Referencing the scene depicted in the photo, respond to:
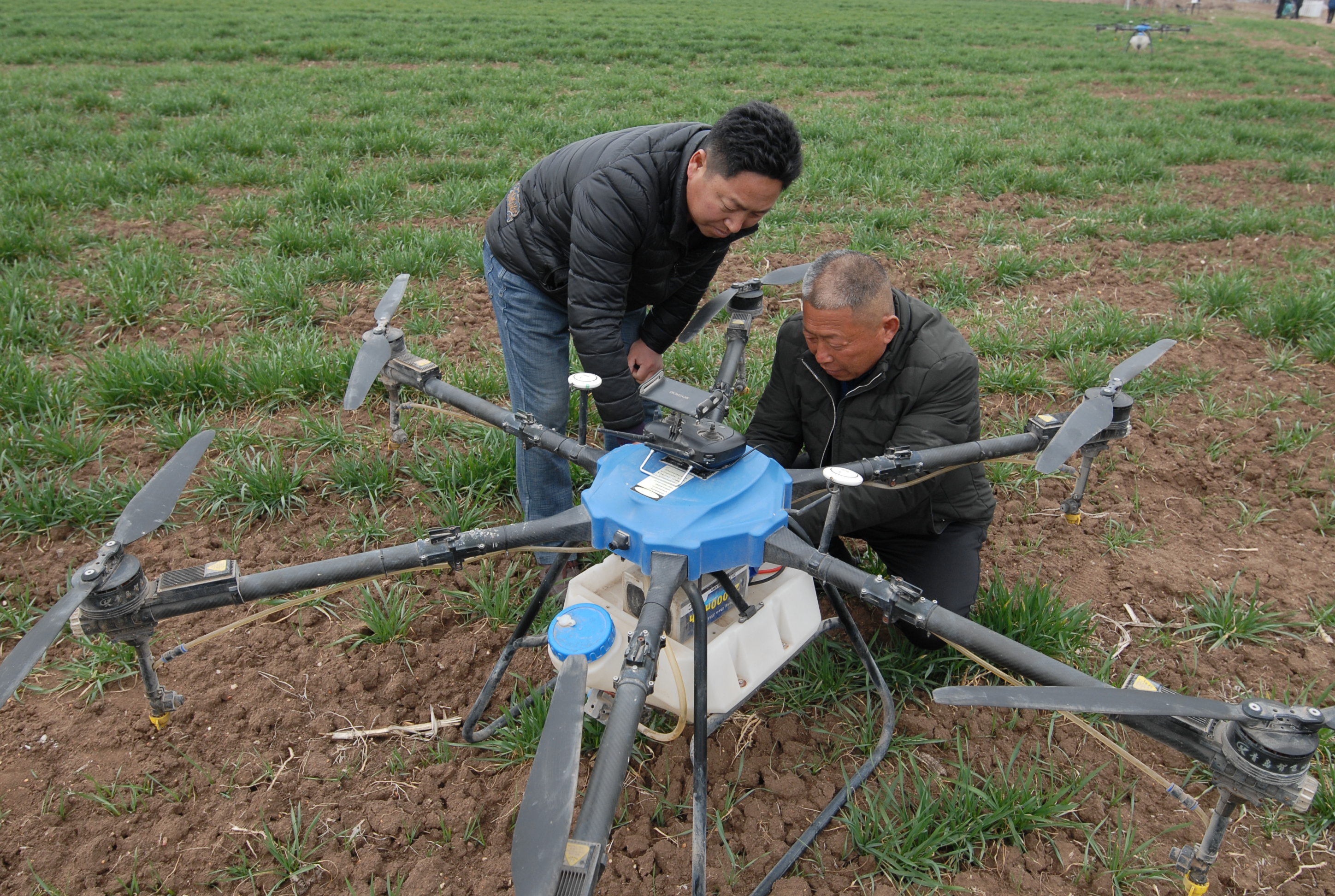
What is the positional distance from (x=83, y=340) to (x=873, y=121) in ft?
28.2

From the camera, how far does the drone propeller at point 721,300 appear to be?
295 cm

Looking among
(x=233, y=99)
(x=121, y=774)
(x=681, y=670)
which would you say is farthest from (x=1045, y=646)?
(x=233, y=99)

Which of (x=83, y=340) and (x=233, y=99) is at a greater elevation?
(x=233, y=99)

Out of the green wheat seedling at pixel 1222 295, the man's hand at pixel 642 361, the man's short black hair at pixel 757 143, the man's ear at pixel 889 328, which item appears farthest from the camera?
the green wheat seedling at pixel 1222 295

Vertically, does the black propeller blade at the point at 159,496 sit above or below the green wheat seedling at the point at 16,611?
above

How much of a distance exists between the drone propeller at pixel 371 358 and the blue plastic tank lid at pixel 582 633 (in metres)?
0.89

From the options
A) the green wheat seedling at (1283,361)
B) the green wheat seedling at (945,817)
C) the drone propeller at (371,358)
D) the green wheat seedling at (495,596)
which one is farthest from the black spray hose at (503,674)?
the green wheat seedling at (1283,361)

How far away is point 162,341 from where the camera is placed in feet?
16.5

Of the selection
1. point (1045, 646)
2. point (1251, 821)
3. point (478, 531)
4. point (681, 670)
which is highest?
point (478, 531)

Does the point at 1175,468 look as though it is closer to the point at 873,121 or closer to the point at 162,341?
the point at 162,341

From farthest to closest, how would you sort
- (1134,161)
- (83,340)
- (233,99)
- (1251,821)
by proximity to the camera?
(233,99) → (1134,161) → (83,340) → (1251,821)

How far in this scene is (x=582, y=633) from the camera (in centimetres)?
179

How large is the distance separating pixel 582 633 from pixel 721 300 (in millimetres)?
1560

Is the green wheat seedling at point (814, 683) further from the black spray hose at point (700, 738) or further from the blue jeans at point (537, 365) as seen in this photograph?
the blue jeans at point (537, 365)
